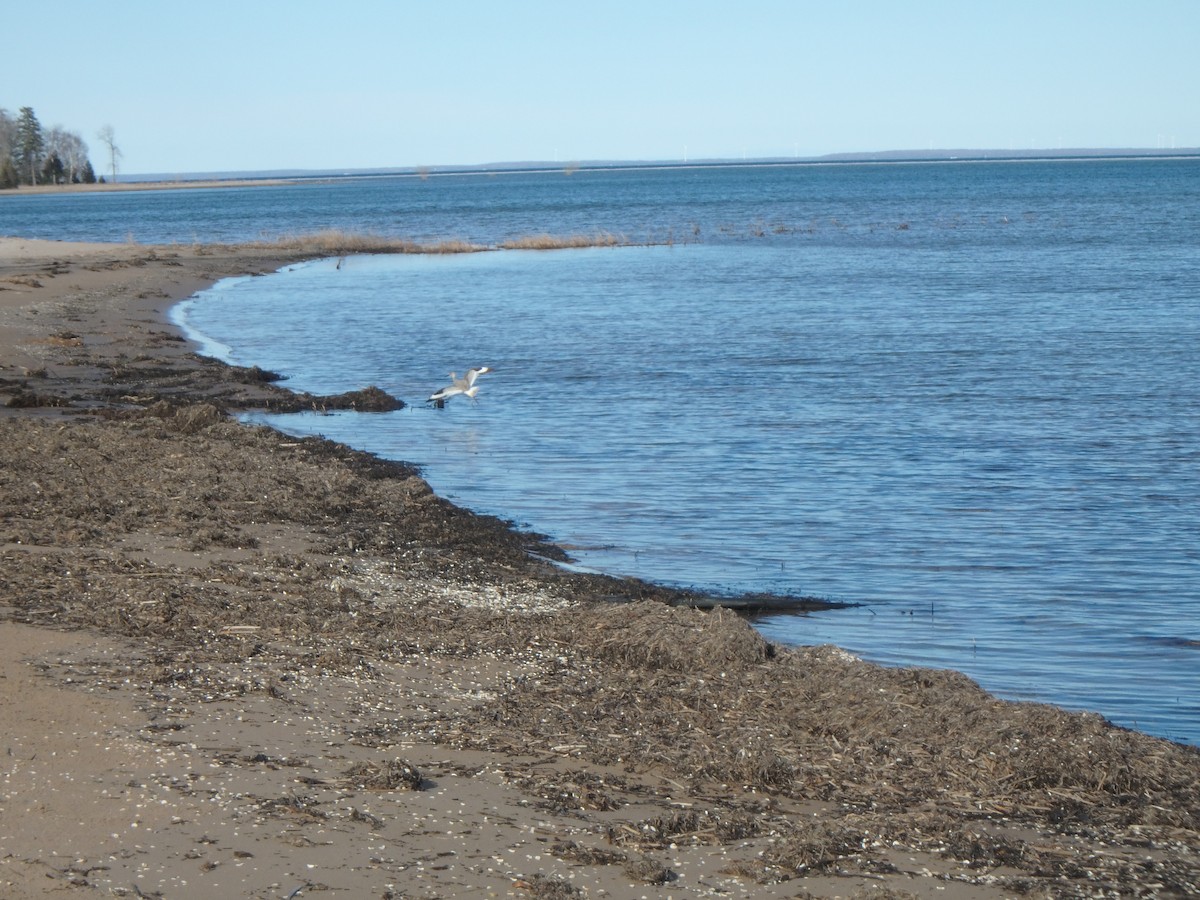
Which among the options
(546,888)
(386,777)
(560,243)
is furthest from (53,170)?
(546,888)

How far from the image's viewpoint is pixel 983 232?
6141cm

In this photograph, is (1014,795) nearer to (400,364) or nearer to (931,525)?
(931,525)

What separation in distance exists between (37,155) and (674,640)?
160 metres

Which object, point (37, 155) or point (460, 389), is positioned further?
point (37, 155)

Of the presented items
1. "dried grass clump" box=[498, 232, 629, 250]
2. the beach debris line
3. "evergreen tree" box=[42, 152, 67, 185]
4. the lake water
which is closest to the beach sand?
the lake water

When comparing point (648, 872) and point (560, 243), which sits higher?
point (560, 243)

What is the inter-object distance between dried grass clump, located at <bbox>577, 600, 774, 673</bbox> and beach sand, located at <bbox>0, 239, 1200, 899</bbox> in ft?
0.07

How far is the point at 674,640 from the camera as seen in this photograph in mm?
7480

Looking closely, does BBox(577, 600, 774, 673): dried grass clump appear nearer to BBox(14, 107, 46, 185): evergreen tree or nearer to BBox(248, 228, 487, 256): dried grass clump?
BBox(248, 228, 487, 256): dried grass clump

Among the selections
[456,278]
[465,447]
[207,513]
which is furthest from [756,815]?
[456,278]

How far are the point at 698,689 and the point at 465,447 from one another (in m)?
9.66

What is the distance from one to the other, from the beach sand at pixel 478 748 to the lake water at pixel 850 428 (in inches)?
69.5

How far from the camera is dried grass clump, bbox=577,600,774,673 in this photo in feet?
24.0

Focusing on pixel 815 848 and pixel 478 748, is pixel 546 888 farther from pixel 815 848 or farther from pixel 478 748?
pixel 478 748
